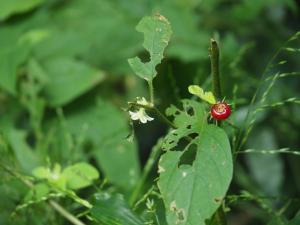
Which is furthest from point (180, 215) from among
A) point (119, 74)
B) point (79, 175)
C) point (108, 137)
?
point (119, 74)

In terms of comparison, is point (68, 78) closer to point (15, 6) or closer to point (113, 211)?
point (15, 6)

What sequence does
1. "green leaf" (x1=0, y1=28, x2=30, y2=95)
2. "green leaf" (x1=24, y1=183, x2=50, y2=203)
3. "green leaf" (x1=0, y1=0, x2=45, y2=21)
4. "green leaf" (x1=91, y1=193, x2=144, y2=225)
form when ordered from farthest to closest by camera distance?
"green leaf" (x1=0, y1=0, x2=45, y2=21) → "green leaf" (x1=0, y1=28, x2=30, y2=95) → "green leaf" (x1=24, y1=183, x2=50, y2=203) → "green leaf" (x1=91, y1=193, x2=144, y2=225)

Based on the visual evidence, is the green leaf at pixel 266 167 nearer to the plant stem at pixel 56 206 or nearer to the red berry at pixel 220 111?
the plant stem at pixel 56 206

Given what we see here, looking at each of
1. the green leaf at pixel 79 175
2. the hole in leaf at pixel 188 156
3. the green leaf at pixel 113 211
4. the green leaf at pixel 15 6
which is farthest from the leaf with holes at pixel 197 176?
the green leaf at pixel 15 6

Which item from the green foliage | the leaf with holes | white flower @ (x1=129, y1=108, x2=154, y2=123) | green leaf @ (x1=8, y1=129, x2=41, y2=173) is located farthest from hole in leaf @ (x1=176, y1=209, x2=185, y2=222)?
green leaf @ (x1=8, y1=129, x2=41, y2=173)

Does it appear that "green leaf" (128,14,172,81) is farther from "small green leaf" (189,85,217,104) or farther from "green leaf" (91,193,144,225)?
"green leaf" (91,193,144,225)

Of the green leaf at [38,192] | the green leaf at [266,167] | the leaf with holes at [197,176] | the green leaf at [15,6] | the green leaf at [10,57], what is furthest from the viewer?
the green leaf at [266,167]

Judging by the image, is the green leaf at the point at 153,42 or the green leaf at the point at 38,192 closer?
the green leaf at the point at 153,42
